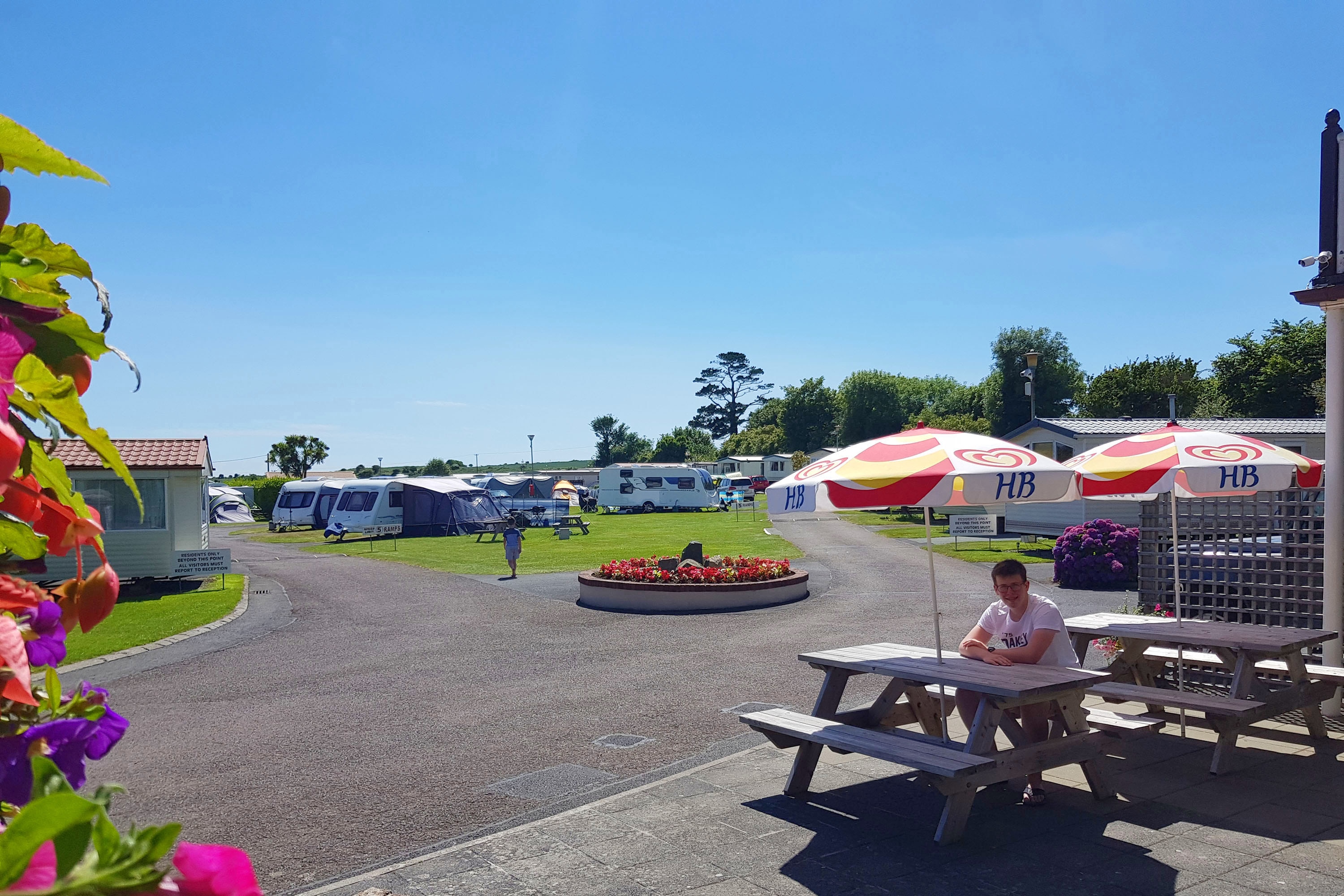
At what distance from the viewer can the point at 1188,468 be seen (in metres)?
→ 6.54

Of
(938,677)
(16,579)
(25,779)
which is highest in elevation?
(16,579)

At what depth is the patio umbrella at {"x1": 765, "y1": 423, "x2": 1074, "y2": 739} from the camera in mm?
5578

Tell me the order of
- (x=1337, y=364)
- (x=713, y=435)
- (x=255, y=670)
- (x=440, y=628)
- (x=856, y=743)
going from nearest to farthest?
(x=856, y=743)
(x=1337, y=364)
(x=255, y=670)
(x=440, y=628)
(x=713, y=435)

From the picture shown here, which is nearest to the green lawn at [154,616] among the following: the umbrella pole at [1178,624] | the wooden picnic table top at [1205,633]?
the wooden picnic table top at [1205,633]

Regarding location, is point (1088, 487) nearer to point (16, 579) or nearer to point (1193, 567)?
point (1193, 567)

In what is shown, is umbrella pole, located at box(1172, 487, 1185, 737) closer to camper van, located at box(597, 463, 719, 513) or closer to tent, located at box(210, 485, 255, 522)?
camper van, located at box(597, 463, 719, 513)

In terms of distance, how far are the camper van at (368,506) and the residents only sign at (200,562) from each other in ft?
49.0

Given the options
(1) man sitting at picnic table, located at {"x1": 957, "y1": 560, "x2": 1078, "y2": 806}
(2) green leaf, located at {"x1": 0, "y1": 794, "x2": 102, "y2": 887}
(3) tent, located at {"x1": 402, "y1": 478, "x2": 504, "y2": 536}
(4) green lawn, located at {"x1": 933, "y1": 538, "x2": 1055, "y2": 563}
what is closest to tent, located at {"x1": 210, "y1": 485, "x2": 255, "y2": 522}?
(3) tent, located at {"x1": 402, "y1": 478, "x2": 504, "y2": 536}

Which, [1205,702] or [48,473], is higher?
[48,473]

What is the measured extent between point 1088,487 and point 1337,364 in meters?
2.46

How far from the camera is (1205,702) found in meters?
6.41

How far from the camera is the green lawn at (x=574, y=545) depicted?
23.7 m

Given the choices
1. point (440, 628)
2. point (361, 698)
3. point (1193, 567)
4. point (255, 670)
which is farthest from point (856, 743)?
point (440, 628)

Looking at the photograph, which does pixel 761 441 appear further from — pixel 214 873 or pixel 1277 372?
pixel 214 873
